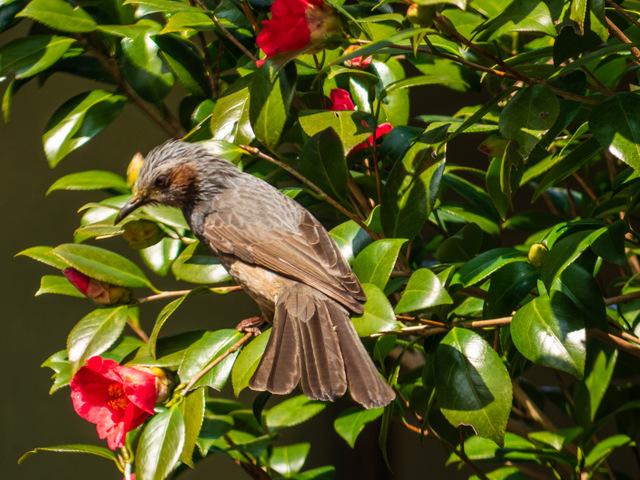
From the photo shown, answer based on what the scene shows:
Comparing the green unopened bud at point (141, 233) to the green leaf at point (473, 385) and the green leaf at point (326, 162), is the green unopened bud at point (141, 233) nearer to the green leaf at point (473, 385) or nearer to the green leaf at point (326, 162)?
the green leaf at point (326, 162)

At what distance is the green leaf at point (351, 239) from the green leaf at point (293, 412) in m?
0.49

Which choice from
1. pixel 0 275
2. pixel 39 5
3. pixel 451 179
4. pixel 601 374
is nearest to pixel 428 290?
pixel 451 179

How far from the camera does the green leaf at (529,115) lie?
89 cm

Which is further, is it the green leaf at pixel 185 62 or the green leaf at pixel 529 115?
the green leaf at pixel 185 62

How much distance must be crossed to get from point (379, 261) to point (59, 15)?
0.78m

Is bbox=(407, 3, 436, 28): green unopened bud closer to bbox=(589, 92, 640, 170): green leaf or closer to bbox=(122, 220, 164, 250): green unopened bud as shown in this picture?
bbox=(589, 92, 640, 170): green leaf

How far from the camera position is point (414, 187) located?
106 cm

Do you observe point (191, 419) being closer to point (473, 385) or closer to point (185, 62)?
point (473, 385)

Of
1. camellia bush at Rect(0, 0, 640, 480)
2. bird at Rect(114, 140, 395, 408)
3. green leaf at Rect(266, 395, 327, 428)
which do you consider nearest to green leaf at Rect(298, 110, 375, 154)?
camellia bush at Rect(0, 0, 640, 480)

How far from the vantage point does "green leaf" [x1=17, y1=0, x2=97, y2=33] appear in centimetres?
116

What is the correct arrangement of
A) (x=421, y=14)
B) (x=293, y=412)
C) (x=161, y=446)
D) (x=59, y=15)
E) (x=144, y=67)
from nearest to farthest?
(x=421, y=14), (x=161, y=446), (x=59, y=15), (x=144, y=67), (x=293, y=412)

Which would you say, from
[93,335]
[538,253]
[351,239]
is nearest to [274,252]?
[351,239]

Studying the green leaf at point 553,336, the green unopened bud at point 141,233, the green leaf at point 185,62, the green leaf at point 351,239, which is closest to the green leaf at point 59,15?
the green leaf at point 185,62

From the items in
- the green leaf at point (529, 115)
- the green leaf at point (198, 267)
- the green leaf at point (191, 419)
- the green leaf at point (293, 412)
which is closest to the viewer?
the green leaf at point (529, 115)
